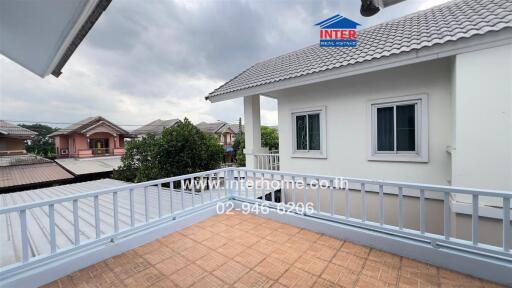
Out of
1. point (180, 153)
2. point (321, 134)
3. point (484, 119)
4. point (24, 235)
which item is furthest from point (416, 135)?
point (180, 153)

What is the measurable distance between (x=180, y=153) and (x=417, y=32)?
7.45 m

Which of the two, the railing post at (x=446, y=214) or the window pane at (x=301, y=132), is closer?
the railing post at (x=446, y=214)

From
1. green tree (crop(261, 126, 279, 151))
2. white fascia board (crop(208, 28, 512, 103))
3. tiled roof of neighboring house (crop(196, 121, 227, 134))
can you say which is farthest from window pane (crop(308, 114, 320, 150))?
tiled roof of neighboring house (crop(196, 121, 227, 134))

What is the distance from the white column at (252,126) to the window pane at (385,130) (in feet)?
10.3

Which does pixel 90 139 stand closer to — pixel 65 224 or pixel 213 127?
pixel 213 127

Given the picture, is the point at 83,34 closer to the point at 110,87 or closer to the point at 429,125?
the point at 429,125

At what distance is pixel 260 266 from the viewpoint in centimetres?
249

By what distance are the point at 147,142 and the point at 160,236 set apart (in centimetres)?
675

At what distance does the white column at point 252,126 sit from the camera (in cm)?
611

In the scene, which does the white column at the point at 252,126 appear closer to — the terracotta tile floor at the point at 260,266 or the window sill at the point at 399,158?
the window sill at the point at 399,158

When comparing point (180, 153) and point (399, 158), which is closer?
point (399, 158)

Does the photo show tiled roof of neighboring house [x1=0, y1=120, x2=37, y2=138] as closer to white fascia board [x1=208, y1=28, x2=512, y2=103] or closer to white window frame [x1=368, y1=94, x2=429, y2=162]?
white fascia board [x1=208, y1=28, x2=512, y2=103]

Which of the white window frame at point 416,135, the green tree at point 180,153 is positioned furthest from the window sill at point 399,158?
the green tree at point 180,153

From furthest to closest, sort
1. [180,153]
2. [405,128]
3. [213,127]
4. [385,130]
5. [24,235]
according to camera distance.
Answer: [213,127] < [180,153] < [385,130] < [405,128] < [24,235]
